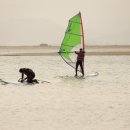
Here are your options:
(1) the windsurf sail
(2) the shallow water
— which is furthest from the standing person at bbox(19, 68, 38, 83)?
(1) the windsurf sail

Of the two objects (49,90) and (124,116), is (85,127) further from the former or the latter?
(49,90)

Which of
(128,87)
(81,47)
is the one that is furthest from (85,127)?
(81,47)

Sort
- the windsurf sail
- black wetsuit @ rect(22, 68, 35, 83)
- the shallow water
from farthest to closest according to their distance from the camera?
the windsurf sail, black wetsuit @ rect(22, 68, 35, 83), the shallow water

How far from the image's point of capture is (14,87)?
15.0 m

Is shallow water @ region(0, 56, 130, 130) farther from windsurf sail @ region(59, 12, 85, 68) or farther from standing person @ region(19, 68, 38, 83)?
windsurf sail @ region(59, 12, 85, 68)

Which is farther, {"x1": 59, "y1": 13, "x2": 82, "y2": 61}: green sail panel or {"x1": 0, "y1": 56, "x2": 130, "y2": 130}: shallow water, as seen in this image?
{"x1": 59, "y1": 13, "x2": 82, "y2": 61}: green sail panel

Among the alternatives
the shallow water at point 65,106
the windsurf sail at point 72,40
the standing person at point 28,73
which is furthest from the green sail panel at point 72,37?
the standing person at point 28,73

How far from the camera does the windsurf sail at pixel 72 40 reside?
1971 centimetres

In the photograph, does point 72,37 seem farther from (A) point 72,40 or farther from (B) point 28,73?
(B) point 28,73

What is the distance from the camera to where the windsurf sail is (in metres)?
19.7

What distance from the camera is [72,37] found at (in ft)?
65.7

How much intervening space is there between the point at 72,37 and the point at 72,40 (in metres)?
0.16

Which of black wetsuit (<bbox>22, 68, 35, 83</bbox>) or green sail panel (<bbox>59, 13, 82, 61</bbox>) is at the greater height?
green sail panel (<bbox>59, 13, 82, 61</bbox>)

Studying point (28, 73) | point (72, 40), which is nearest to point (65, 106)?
point (28, 73)
